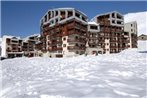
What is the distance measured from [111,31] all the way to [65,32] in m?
22.1

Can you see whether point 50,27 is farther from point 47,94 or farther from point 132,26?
point 47,94

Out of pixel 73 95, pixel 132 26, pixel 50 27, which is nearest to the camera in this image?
pixel 73 95

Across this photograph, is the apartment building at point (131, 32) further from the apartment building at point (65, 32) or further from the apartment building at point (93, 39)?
the apartment building at point (65, 32)

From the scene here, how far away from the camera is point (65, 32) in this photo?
229 feet

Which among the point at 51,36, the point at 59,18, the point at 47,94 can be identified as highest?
the point at 59,18

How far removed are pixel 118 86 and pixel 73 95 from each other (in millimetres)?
2466

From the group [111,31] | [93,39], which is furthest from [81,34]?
[111,31]

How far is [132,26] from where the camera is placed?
3740 inches

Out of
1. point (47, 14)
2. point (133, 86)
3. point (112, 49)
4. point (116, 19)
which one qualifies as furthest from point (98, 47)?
point (133, 86)

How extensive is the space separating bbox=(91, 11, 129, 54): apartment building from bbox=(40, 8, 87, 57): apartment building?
858 centimetres

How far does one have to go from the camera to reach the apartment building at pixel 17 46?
101 m

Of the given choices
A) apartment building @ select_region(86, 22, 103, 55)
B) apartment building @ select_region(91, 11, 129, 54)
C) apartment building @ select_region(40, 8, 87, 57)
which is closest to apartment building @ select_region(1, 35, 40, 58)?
apartment building @ select_region(40, 8, 87, 57)

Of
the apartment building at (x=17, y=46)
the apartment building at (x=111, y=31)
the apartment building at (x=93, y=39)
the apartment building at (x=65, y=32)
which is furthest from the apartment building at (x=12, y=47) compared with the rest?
the apartment building at (x=111, y=31)

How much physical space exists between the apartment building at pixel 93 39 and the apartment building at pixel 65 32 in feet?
9.34
